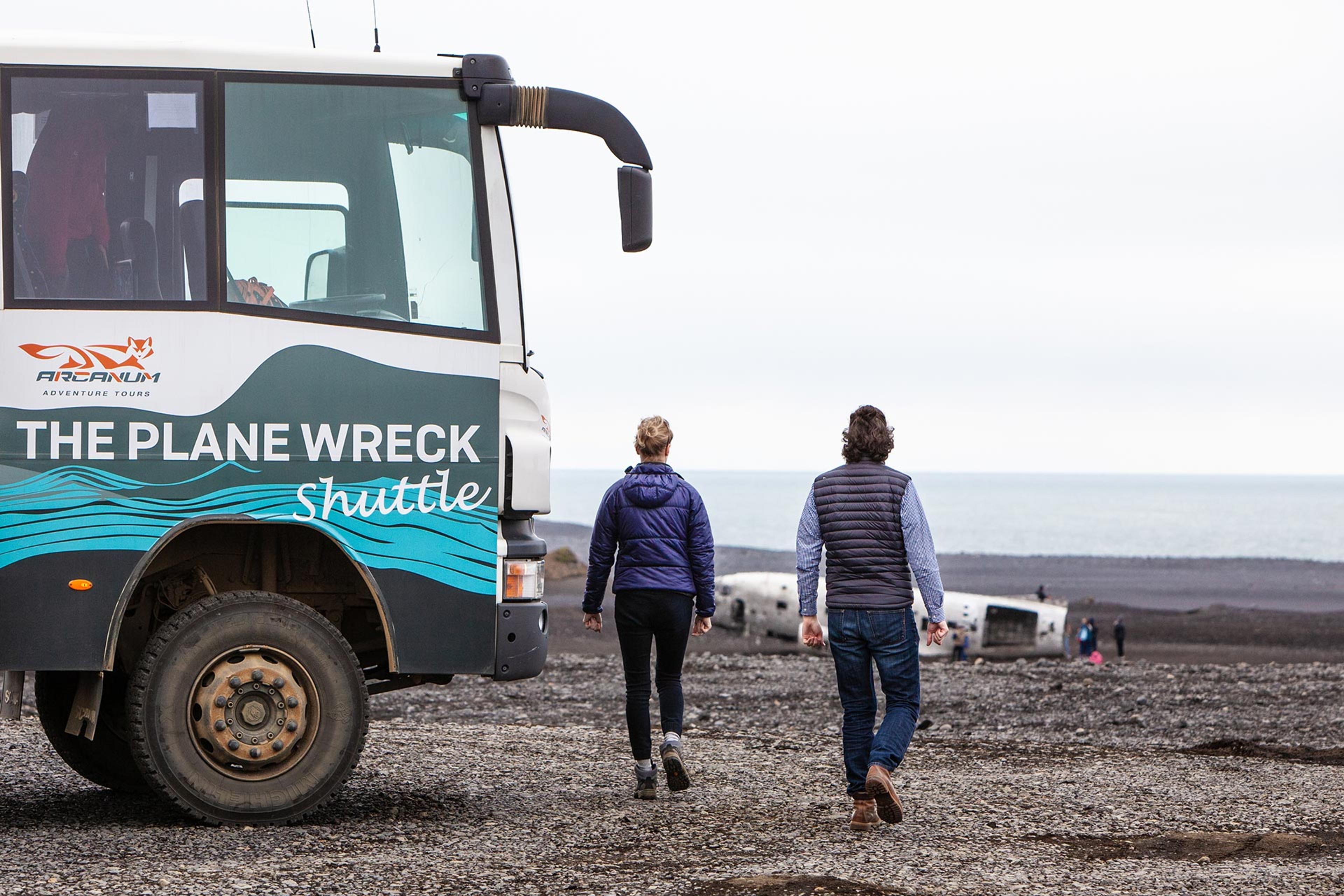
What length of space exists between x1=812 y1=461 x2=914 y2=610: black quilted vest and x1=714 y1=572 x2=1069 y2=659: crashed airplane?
29474 millimetres

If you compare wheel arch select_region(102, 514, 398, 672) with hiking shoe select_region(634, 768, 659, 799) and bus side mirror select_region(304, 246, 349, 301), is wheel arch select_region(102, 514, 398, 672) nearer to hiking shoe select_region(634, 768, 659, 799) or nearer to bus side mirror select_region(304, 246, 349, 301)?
bus side mirror select_region(304, 246, 349, 301)

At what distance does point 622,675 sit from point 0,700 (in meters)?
14.5

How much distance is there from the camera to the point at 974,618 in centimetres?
3731

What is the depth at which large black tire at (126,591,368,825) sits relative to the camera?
7.11 metres

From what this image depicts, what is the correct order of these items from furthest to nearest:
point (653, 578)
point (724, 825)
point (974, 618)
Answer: point (974, 618)
point (653, 578)
point (724, 825)

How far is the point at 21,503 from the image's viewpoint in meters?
6.90

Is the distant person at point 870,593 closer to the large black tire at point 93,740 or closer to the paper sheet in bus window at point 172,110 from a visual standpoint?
the paper sheet in bus window at point 172,110

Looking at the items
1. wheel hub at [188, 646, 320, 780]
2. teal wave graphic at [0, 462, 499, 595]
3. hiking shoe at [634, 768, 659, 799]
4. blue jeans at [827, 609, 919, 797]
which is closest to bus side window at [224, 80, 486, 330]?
A: teal wave graphic at [0, 462, 499, 595]

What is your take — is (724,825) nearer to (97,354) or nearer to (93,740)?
(93,740)

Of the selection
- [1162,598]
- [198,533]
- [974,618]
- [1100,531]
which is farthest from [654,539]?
[1100,531]

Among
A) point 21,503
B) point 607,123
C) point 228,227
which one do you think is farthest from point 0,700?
point 607,123

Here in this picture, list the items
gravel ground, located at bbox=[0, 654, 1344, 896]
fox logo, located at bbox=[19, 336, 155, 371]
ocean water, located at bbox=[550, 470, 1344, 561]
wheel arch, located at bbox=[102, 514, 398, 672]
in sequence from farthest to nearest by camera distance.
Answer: ocean water, located at bbox=[550, 470, 1344, 561] < wheel arch, located at bbox=[102, 514, 398, 672] < fox logo, located at bbox=[19, 336, 155, 371] < gravel ground, located at bbox=[0, 654, 1344, 896]

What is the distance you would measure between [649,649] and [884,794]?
5.64ft

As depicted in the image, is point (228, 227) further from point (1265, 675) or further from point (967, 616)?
point (967, 616)
